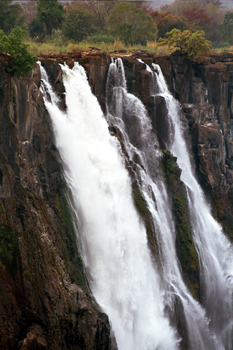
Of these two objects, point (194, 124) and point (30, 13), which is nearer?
point (194, 124)

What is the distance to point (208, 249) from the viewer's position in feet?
69.6

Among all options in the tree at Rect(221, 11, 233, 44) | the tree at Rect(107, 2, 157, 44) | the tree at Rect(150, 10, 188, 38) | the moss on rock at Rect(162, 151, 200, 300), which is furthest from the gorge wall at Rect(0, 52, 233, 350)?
the tree at Rect(221, 11, 233, 44)

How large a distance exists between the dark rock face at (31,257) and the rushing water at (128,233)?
63.1 inches

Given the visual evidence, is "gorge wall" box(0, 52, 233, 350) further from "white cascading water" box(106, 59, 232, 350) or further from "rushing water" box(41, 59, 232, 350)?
"white cascading water" box(106, 59, 232, 350)

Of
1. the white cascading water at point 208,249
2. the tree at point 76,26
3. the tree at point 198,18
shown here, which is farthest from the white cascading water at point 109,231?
the tree at point 198,18

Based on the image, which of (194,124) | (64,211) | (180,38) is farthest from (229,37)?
(64,211)

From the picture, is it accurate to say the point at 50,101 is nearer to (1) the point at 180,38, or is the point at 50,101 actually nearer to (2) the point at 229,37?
(1) the point at 180,38

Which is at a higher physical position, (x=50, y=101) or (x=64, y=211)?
(x=50, y=101)

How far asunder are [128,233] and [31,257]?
5.80m

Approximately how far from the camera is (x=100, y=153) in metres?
16.0

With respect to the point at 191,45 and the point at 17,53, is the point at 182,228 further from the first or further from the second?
the point at 191,45

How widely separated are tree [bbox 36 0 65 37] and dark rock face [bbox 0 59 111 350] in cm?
2346

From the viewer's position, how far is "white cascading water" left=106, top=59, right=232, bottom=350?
16.8 meters

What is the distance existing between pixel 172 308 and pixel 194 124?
14.4 m
